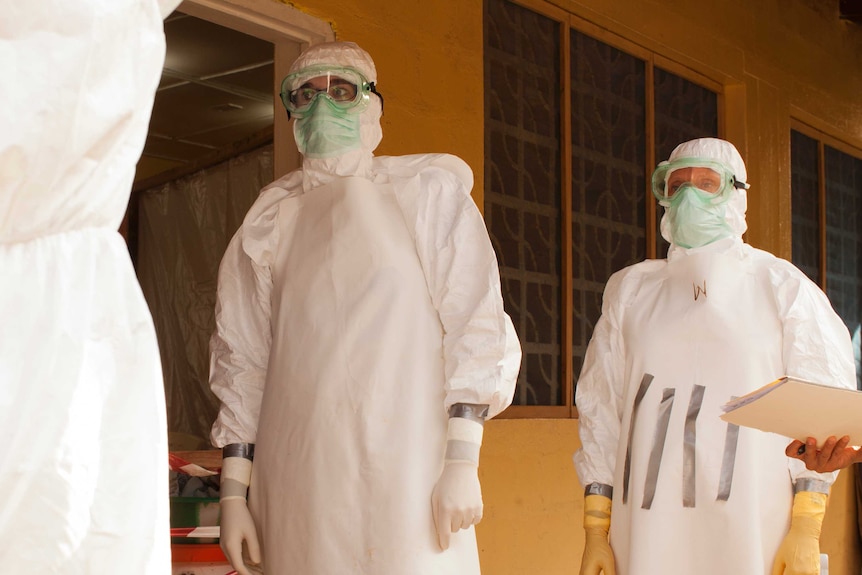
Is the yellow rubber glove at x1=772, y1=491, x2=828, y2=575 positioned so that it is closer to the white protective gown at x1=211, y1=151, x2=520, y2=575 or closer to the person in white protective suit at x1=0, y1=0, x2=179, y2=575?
the white protective gown at x1=211, y1=151, x2=520, y2=575

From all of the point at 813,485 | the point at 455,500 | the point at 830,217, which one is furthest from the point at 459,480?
the point at 830,217

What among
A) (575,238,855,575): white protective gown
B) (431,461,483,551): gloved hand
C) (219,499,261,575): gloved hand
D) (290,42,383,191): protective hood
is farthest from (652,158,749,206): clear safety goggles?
(219,499,261,575): gloved hand

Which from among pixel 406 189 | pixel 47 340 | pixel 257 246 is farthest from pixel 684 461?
pixel 47 340

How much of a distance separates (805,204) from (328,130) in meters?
4.78

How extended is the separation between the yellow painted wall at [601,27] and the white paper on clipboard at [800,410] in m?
1.91

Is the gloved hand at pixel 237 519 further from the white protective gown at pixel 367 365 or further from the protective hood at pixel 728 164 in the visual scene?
the protective hood at pixel 728 164

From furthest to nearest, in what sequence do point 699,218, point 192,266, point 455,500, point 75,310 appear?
point 192,266 < point 699,218 < point 455,500 < point 75,310

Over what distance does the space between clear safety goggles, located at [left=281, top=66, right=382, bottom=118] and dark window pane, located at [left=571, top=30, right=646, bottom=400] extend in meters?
2.55

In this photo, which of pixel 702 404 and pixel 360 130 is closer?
pixel 360 130

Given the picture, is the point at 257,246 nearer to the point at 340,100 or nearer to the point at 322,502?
the point at 340,100

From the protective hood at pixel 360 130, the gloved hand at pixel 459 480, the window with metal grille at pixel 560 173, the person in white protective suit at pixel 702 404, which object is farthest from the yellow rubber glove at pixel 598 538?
the window with metal grille at pixel 560 173

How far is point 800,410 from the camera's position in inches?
102

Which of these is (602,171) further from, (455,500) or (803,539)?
(455,500)

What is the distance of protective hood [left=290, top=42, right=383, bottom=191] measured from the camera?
9.32 ft
